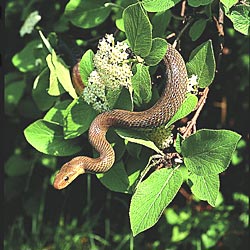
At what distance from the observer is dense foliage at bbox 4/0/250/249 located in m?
1.39

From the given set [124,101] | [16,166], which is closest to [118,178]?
[124,101]

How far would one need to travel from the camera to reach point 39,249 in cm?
252

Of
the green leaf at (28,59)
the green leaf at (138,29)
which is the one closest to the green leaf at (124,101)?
the green leaf at (138,29)

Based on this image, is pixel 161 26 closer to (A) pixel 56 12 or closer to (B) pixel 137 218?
(B) pixel 137 218

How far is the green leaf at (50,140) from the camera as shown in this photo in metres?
1.60

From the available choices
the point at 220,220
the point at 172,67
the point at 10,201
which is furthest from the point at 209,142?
the point at 10,201

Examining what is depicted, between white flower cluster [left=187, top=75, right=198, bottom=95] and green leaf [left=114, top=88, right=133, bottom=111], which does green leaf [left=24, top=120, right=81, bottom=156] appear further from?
white flower cluster [left=187, top=75, right=198, bottom=95]

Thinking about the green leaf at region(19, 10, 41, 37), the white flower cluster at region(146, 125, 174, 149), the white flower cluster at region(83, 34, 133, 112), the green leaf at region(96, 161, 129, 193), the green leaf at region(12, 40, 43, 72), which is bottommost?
the green leaf at region(12, 40, 43, 72)

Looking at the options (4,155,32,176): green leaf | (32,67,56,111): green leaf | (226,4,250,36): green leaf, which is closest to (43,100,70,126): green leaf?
(32,67,56,111): green leaf

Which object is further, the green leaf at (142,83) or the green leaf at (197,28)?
the green leaf at (197,28)

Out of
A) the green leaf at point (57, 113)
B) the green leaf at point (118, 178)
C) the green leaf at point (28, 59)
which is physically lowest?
the green leaf at point (28, 59)

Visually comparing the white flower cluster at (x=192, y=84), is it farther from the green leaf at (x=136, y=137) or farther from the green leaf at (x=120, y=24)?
the green leaf at (x=120, y=24)

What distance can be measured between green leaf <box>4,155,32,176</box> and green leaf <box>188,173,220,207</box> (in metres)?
1.19

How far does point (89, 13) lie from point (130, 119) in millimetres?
475
